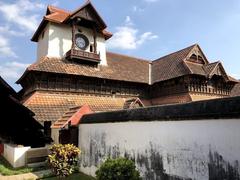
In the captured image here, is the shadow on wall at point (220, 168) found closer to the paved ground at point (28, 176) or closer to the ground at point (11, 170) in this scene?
the paved ground at point (28, 176)

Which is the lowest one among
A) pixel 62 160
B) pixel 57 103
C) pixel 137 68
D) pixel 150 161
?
pixel 62 160

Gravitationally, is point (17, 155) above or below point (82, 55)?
below

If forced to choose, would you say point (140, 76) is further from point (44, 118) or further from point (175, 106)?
point (175, 106)

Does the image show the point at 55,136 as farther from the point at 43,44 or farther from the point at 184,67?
the point at 184,67

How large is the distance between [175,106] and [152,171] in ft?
6.76

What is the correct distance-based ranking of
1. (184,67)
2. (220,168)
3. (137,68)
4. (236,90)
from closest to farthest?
(220,168)
(184,67)
(137,68)
(236,90)

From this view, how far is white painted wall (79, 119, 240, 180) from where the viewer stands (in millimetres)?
5031

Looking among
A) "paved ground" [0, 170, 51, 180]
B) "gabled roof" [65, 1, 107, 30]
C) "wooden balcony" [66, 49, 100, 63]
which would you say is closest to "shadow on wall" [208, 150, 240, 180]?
"paved ground" [0, 170, 51, 180]

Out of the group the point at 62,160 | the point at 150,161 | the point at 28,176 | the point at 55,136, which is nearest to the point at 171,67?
the point at 55,136

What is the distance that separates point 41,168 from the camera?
40.7ft

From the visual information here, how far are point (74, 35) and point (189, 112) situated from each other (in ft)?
49.9

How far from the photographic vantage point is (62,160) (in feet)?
32.1

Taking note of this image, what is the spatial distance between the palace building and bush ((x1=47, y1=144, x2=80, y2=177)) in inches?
221

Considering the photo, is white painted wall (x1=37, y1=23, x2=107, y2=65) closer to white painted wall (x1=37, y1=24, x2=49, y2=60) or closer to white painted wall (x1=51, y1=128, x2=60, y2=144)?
white painted wall (x1=37, y1=24, x2=49, y2=60)
